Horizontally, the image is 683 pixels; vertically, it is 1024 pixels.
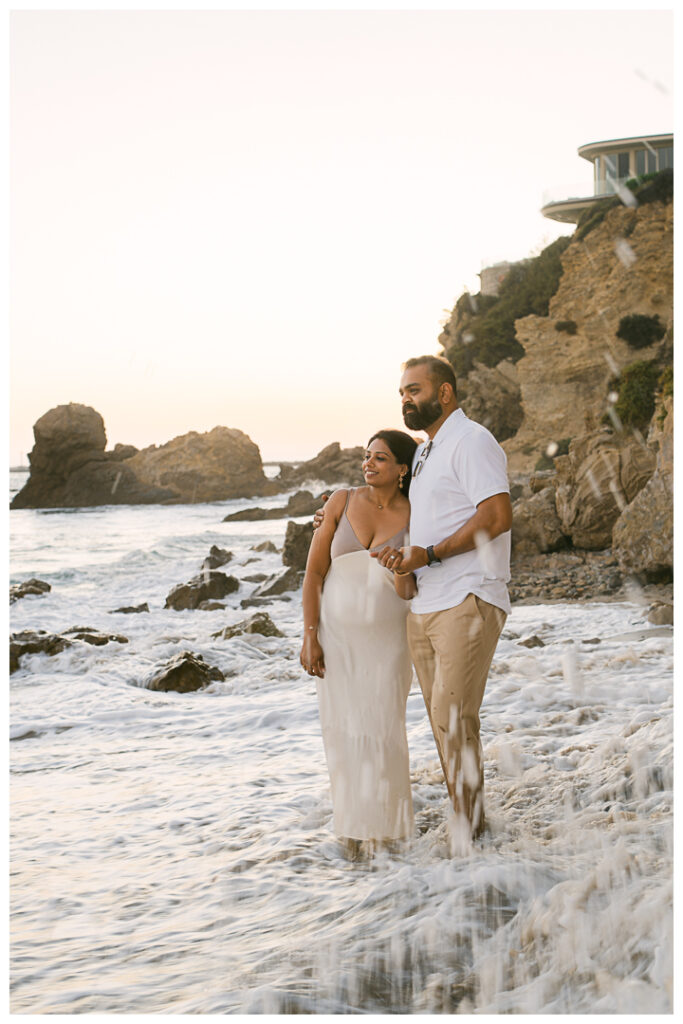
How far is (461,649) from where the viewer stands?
354 cm

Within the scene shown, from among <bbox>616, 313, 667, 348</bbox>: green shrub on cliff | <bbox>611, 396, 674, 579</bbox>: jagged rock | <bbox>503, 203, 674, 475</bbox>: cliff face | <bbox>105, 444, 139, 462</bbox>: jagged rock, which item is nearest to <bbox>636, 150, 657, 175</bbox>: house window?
<bbox>503, 203, 674, 475</bbox>: cliff face

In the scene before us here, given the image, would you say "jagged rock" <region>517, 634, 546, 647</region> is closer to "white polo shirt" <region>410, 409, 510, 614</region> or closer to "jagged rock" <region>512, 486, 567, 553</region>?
"jagged rock" <region>512, 486, 567, 553</region>

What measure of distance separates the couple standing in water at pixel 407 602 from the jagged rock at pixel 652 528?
7.82 m

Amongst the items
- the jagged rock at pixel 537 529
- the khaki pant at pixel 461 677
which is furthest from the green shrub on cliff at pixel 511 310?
the khaki pant at pixel 461 677

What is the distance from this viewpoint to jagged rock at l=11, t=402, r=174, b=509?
2312 inches

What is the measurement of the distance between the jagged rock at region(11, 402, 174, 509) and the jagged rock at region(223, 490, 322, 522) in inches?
661

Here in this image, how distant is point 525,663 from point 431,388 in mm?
5249

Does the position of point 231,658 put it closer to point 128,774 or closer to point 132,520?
point 128,774

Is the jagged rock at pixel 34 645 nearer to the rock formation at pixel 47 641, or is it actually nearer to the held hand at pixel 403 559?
the rock formation at pixel 47 641

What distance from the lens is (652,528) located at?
11062 mm

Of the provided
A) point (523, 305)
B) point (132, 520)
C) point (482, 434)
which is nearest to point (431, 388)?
point (482, 434)

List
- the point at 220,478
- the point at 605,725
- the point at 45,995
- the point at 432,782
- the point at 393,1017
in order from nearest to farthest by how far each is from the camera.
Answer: the point at 393,1017, the point at 45,995, the point at 432,782, the point at 605,725, the point at 220,478

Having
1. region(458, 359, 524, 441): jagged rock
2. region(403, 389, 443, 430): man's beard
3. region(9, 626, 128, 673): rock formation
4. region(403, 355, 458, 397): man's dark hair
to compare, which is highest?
region(458, 359, 524, 441): jagged rock

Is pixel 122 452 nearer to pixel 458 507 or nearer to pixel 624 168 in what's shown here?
pixel 624 168
